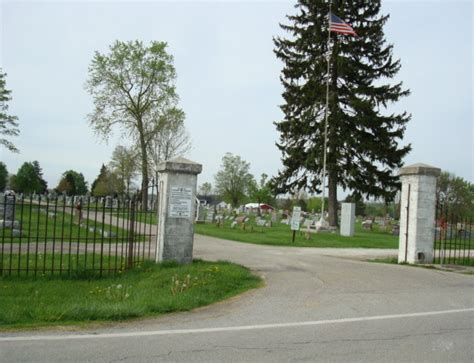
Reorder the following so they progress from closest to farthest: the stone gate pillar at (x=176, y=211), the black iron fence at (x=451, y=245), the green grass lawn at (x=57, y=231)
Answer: the stone gate pillar at (x=176, y=211)
the green grass lawn at (x=57, y=231)
the black iron fence at (x=451, y=245)

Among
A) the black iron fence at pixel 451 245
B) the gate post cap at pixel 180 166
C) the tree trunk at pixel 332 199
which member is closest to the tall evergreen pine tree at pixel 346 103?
the tree trunk at pixel 332 199

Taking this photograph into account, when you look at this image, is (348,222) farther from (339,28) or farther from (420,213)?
(420,213)

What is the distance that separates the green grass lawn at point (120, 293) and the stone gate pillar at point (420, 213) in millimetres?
5469

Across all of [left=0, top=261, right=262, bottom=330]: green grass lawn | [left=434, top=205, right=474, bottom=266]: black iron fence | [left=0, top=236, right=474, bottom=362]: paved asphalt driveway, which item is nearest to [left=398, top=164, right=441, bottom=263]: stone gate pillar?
[left=434, top=205, right=474, bottom=266]: black iron fence

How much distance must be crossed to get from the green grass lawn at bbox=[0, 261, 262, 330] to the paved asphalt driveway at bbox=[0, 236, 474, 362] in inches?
15.5

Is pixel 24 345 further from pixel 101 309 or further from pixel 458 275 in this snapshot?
pixel 458 275

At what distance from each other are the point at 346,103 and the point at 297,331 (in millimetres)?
27746

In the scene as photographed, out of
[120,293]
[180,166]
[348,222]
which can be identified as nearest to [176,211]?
[180,166]

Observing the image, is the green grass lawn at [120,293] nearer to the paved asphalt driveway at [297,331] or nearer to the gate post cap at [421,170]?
the paved asphalt driveway at [297,331]

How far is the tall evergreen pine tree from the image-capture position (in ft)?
103

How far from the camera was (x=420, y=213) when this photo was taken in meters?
12.9

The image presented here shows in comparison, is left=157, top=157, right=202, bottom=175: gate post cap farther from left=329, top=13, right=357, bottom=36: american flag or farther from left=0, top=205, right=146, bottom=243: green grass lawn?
left=329, top=13, right=357, bottom=36: american flag

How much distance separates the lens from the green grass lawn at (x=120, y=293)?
6.50m

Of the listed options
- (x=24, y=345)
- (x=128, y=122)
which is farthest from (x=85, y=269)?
(x=128, y=122)
